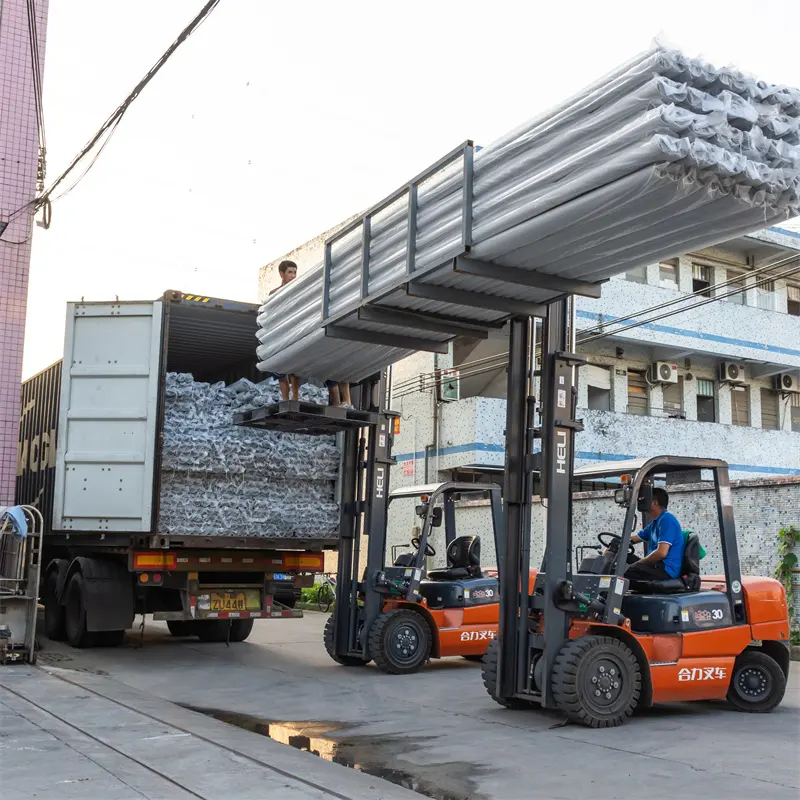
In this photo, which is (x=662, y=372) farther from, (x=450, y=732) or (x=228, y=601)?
(x=450, y=732)

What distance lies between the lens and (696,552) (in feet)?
27.5

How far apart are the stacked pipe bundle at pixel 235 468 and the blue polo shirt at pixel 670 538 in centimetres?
418

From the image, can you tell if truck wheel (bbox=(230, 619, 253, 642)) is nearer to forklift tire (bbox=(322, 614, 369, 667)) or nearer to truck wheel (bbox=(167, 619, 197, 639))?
truck wheel (bbox=(167, 619, 197, 639))

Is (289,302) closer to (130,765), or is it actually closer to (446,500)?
(446,500)

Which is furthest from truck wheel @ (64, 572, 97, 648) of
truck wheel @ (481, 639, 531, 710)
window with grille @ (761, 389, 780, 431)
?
window with grille @ (761, 389, 780, 431)

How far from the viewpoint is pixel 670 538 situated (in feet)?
27.3

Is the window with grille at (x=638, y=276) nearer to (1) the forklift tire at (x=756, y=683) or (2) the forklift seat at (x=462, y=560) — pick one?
(2) the forklift seat at (x=462, y=560)

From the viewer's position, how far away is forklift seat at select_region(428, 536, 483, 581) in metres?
11.7

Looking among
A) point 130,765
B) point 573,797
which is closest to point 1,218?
point 130,765

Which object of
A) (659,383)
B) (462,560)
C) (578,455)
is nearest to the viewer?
(462,560)

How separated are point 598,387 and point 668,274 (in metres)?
3.63

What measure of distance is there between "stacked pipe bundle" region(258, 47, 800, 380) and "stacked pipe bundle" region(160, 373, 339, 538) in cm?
408

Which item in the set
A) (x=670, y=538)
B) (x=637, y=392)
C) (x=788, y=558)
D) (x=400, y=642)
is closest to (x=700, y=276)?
(x=637, y=392)

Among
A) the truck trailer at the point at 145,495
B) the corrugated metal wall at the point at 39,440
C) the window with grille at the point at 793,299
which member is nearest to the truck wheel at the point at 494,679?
the truck trailer at the point at 145,495
